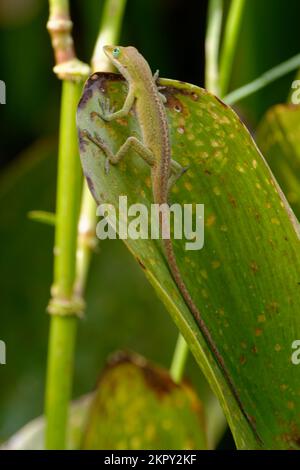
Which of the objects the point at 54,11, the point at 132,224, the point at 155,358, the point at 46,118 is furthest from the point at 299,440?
the point at 46,118

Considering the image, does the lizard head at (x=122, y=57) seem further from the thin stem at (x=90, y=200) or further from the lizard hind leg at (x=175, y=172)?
the lizard hind leg at (x=175, y=172)

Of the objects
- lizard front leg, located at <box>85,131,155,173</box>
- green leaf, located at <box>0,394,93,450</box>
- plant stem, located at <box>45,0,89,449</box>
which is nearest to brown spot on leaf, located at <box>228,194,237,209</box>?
lizard front leg, located at <box>85,131,155,173</box>

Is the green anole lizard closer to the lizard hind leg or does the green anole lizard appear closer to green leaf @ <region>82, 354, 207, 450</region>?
the lizard hind leg

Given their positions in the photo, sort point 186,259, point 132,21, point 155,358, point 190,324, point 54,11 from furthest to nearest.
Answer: point 132,21
point 155,358
point 54,11
point 186,259
point 190,324

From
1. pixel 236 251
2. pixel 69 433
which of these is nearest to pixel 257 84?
pixel 236 251

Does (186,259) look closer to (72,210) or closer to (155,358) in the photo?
(72,210)

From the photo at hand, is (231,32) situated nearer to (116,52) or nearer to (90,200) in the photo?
(116,52)

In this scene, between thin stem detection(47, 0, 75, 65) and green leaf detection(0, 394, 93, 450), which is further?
green leaf detection(0, 394, 93, 450)

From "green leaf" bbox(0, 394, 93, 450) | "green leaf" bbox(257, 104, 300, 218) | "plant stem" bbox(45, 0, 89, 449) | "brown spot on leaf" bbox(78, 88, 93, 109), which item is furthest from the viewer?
"green leaf" bbox(0, 394, 93, 450)
